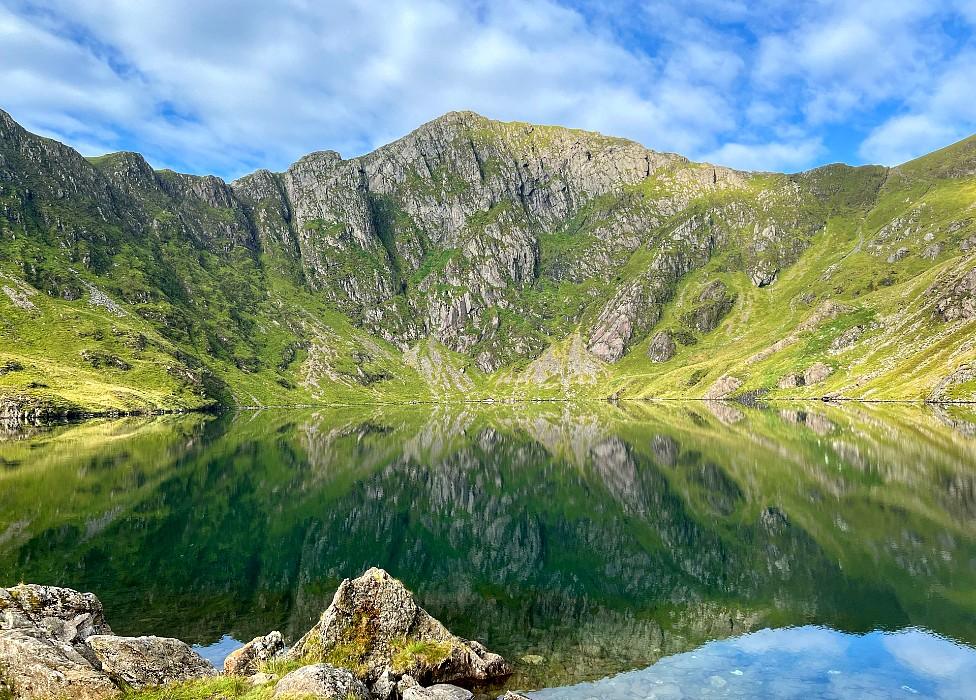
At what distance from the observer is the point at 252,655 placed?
23.7 metres

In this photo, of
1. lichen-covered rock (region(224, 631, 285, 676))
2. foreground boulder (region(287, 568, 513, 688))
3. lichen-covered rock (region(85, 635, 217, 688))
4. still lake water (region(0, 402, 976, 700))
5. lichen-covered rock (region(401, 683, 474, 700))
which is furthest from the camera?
still lake water (region(0, 402, 976, 700))

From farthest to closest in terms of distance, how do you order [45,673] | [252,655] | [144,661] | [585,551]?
[585,551]
[252,655]
[144,661]
[45,673]

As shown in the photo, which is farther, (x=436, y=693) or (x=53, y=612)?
(x=53, y=612)

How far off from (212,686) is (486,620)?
65.4 ft

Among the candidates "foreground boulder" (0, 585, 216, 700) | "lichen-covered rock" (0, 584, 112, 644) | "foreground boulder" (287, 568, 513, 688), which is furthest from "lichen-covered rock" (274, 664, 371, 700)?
"lichen-covered rock" (0, 584, 112, 644)

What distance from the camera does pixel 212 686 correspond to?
1688cm

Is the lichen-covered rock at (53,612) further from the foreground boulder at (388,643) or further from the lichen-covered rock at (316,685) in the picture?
the lichen-covered rock at (316,685)

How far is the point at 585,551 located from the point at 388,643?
1084 inches

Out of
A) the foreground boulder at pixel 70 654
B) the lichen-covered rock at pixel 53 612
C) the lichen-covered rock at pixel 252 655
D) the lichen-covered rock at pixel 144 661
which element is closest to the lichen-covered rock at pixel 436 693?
the lichen-covered rock at pixel 252 655

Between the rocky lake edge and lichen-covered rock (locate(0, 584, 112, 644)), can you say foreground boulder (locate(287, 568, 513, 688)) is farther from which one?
lichen-covered rock (locate(0, 584, 112, 644))

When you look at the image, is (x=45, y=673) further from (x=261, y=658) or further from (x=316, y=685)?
(x=261, y=658)

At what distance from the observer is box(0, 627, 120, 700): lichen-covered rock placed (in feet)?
45.4

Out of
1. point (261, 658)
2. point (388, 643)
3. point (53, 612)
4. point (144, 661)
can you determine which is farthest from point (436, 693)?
point (53, 612)

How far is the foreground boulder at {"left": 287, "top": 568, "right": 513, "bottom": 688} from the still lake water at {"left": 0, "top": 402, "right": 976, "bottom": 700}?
9.40 ft
